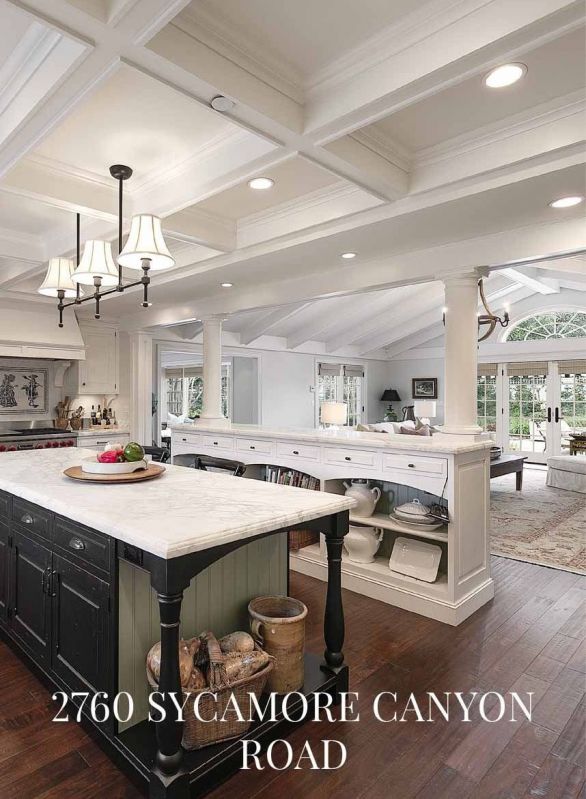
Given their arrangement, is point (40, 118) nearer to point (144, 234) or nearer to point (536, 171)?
point (144, 234)

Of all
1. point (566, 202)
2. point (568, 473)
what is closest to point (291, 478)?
point (566, 202)

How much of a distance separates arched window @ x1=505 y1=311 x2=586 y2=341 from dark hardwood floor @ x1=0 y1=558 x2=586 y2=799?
7.33 meters

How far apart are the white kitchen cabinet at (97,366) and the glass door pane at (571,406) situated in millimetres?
7628

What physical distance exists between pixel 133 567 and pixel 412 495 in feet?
7.67

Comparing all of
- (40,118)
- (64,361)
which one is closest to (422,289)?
(64,361)

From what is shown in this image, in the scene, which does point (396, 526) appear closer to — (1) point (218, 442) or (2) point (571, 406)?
(1) point (218, 442)

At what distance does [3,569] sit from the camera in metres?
2.61

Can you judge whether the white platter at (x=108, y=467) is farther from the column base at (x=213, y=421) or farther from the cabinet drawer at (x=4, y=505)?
the column base at (x=213, y=421)

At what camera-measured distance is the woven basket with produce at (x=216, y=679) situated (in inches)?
68.5

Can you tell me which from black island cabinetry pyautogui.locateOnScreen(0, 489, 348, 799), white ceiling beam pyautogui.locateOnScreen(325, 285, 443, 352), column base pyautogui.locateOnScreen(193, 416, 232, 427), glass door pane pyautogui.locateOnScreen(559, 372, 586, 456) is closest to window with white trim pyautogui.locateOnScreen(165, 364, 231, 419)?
white ceiling beam pyautogui.locateOnScreen(325, 285, 443, 352)

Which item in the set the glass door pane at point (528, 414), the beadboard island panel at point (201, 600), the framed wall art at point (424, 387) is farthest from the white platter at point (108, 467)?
the framed wall art at point (424, 387)

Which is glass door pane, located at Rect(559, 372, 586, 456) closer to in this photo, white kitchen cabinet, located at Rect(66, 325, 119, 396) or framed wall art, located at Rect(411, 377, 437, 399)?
framed wall art, located at Rect(411, 377, 437, 399)

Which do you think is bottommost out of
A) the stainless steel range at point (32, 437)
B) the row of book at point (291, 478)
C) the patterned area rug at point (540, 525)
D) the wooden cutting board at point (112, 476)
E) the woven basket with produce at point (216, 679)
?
the patterned area rug at point (540, 525)

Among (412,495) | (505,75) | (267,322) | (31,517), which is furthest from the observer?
(267,322)
